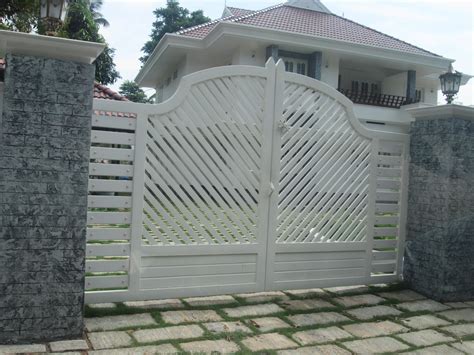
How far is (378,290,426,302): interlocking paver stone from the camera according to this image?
4.50 metres

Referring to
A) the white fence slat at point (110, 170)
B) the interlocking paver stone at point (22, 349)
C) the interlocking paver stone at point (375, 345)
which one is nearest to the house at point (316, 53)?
the white fence slat at point (110, 170)

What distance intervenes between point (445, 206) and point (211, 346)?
2684 millimetres

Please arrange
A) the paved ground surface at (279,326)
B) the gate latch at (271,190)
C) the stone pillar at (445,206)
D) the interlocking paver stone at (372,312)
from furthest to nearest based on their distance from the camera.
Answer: the stone pillar at (445,206)
the gate latch at (271,190)
the interlocking paver stone at (372,312)
the paved ground surface at (279,326)

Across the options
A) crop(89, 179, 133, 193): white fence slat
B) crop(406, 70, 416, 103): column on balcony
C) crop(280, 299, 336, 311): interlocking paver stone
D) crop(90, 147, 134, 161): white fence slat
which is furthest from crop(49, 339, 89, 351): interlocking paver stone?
crop(406, 70, 416, 103): column on balcony

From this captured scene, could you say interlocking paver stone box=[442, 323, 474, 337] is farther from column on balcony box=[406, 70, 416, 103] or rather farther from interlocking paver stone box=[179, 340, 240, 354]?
column on balcony box=[406, 70, 416, 103]

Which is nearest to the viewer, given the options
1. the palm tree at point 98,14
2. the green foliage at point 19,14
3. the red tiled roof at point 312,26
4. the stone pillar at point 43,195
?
the stone pillar at point 43,195

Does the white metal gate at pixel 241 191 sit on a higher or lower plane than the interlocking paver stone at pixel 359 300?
higher

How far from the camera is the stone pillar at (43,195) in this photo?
2951 millimetres

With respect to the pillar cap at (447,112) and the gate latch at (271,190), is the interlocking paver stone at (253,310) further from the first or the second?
the pillar cap at (447,112)

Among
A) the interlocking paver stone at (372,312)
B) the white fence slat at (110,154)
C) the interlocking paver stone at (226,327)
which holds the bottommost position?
the interlocking paver stone at (226,327)

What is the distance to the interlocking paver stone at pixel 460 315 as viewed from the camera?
4.00 m

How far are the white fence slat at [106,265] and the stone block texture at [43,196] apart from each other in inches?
22.7

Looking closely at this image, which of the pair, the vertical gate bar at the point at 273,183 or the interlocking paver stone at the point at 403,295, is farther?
the interlocking paver stone at the point at 403,295

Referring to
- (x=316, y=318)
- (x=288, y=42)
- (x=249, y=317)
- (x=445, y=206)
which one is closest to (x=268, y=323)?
(x=249, y=317)
